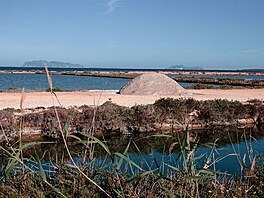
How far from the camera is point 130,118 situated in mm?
15258

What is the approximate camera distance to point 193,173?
311cm

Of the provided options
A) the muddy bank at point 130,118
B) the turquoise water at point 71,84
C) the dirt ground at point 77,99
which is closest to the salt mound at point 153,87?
the dirt ground at point 77,99

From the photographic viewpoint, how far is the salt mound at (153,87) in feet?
92.3

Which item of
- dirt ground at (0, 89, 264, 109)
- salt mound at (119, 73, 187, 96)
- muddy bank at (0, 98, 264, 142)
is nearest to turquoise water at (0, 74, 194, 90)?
salt mound at (119, 73, 187, 96)

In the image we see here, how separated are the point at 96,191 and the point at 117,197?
0.80 feet

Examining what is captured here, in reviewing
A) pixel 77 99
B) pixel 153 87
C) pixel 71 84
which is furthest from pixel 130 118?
pixel 71 84

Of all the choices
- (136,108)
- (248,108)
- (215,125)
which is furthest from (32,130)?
(248,108)

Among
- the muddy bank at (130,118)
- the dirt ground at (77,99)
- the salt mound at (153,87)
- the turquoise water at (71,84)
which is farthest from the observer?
the turquoise water at (71,84)

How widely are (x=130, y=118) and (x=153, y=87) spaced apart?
1358 cm

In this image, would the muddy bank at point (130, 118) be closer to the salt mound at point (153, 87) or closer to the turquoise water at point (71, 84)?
the salt mound at point (153, 87)

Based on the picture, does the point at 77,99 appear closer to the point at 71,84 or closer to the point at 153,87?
A: the point at 153,87

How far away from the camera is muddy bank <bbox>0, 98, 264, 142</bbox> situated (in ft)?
44.1

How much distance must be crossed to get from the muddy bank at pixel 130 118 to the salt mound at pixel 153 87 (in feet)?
30.6

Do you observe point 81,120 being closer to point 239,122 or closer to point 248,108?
point 239,122
